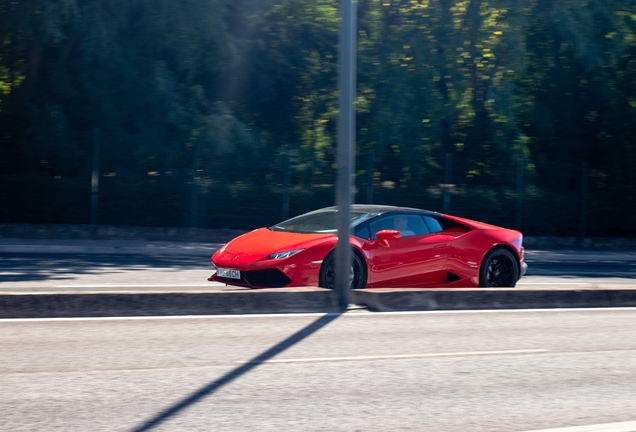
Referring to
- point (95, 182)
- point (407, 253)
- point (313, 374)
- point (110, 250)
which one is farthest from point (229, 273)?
point (95, 182)

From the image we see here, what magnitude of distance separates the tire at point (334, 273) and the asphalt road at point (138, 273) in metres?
1.83

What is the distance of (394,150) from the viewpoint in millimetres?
23938

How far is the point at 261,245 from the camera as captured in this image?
36.5 ft

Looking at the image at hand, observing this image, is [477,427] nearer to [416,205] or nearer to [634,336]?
[634,336]

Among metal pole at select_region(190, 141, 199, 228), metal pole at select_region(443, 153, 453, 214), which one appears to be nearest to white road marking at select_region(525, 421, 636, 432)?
metal pole at select_region(190, 141, 199, 228)

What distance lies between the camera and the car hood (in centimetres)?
1083

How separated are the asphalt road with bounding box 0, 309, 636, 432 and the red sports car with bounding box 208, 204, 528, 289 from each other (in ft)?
3.78

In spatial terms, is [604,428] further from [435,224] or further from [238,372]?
[435,224]

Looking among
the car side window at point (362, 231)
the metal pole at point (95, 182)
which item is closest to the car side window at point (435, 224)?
the car side window at point (362, 231)

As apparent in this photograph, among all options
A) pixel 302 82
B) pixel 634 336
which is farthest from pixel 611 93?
pixel 634 336

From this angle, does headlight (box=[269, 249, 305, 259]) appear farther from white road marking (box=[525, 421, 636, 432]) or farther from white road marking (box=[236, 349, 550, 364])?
white road marking (box=[525, 421, 636, 432])

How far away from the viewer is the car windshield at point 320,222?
11578 millimetres

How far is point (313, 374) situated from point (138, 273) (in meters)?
8.40

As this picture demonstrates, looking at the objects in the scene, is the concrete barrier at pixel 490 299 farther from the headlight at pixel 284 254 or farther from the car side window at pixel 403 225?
the car side window at pixel 403 225
